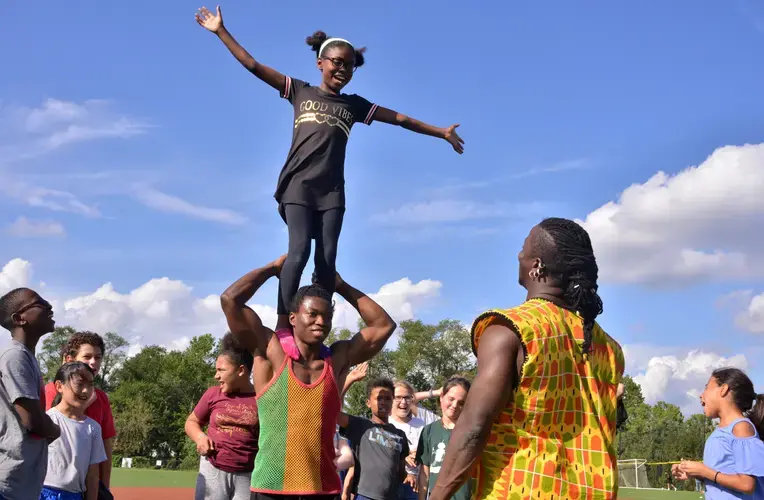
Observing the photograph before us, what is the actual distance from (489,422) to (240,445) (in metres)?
3.31

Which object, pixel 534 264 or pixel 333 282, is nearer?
pixel 534 264

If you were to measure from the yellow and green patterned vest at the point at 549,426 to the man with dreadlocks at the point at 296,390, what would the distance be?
1.61 m

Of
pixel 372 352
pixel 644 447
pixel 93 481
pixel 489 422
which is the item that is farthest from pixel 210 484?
pixel 644 447

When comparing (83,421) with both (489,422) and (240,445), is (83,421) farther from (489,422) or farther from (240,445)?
(489,422)

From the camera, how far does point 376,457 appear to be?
7816 mm

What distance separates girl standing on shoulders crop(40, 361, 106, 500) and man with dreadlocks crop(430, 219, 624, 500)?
164 inches

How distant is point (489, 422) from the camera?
3.38 metres

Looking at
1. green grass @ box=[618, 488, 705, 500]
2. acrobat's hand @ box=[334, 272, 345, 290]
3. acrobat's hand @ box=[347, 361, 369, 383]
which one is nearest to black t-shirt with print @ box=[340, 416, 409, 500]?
acrobat's hand @ box=[347, 361, 369, 383]

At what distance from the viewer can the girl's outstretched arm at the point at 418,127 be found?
265 inches

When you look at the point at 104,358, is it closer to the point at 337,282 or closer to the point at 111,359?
the point at 111,359

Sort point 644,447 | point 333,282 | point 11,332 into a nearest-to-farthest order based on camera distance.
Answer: point 11,332
point 333,282
point 644,447

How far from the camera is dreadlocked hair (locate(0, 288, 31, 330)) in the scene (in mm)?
5512

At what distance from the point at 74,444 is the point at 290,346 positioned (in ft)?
8.23

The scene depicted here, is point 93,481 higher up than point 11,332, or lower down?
lower down
